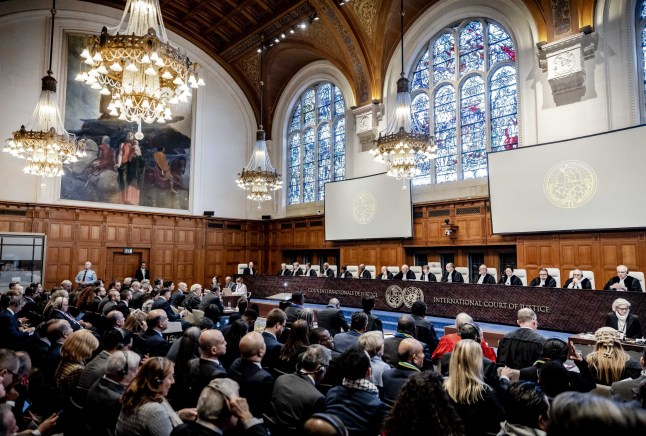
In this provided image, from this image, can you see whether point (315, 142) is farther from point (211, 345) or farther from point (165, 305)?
point (211, 345)

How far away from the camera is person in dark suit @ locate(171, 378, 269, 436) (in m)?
1.86

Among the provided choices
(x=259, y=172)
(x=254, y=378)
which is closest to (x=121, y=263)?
(x=259, y=172)

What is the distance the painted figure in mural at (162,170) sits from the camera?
14.8 metres

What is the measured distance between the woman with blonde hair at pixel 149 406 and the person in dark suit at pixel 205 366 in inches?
29.5

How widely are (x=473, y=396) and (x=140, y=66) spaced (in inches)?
218

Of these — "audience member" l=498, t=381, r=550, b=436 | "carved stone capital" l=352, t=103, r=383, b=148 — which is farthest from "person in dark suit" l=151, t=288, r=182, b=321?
"carved stone capital" l=352, t=103, r=383, b=148

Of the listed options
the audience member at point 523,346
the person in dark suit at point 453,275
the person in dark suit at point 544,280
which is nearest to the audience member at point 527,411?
the audience member at point 523,346

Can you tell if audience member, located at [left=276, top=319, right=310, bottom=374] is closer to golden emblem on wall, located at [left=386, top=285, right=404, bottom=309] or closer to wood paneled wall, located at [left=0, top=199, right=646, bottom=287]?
golden emblem on wall, located at [left=386, top=285, right=404, bottom=309]

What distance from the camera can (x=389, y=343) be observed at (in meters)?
3.76

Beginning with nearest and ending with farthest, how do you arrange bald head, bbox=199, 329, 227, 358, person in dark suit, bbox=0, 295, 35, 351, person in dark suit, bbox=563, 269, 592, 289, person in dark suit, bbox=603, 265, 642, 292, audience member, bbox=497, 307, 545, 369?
bald head, bbox=199, 329, 227, 358
audience member, bbox=497, 307, 545, 369
person in dark suit, bbox=0, 295, 35, 351
person in dark suit, bbox=603, 265, 642, 292
person in dark suit, bbox=563, 269, 592, 289

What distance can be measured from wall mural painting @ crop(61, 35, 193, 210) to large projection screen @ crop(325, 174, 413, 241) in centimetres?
573

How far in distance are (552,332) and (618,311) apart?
1837mm

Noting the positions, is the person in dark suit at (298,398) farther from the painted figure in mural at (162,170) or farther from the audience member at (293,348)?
the painted figure in mural at (162,170)

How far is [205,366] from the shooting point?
304 cm
